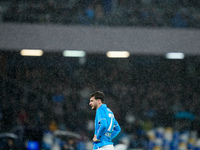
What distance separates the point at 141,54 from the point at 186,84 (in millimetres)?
1786

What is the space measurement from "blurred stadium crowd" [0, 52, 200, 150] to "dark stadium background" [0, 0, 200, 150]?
0.10 ft

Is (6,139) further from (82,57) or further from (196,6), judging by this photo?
(196,6)

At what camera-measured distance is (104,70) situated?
15031 millimetres

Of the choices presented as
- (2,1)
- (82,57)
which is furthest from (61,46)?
(2,1)

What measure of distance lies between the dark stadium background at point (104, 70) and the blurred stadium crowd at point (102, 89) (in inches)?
1.2

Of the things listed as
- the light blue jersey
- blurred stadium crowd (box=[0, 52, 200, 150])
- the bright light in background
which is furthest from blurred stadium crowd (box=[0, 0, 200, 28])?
the light blue jersey

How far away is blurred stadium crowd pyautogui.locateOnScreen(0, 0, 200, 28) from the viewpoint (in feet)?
44.3

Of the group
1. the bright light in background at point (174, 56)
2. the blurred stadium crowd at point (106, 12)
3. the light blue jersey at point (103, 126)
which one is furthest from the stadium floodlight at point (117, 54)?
the light blue jersey at point (103, 126)

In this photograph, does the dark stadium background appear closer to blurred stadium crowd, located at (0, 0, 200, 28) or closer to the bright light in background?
blurred stadium crowd, located at (0, 0, 200, 28)

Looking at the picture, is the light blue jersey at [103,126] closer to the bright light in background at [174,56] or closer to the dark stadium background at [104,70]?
the dark stadium background at [104,70]

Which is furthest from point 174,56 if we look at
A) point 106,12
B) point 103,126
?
point 103,126

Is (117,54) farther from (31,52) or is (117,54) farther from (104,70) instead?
(31,52)

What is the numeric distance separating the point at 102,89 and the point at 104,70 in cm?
85

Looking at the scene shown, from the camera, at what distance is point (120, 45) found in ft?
44.3
